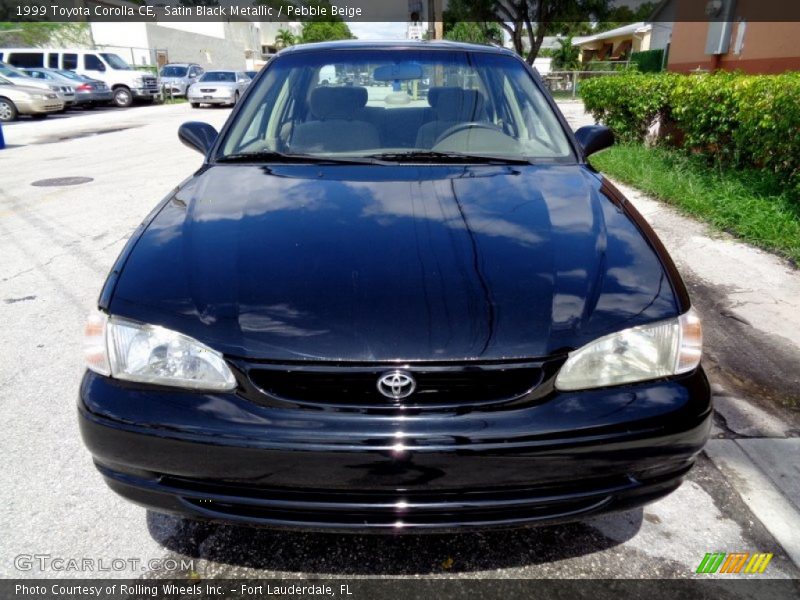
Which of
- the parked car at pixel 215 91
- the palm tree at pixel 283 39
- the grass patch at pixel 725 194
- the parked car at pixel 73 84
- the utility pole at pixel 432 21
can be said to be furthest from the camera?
the palm tree at pixel 283 39

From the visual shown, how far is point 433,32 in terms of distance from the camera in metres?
16.0

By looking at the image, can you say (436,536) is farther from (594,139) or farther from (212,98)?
(212,98)

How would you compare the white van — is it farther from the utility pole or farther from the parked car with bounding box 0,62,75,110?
the utility pole

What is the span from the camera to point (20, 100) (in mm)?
16984

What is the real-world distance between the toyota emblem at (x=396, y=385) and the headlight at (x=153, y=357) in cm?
41

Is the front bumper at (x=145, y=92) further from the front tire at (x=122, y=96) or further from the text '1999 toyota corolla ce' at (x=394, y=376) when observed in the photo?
the text '1999 toyota corolla ce' at (x=394, y=376)

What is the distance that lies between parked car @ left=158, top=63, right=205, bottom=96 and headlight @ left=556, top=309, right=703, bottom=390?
2992 cm

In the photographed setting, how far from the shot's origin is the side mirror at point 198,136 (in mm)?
3266

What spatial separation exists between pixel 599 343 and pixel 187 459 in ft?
3.81

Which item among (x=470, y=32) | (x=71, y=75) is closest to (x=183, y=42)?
(x=470, y=32)

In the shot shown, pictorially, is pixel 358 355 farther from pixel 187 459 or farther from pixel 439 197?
pixel 439 197

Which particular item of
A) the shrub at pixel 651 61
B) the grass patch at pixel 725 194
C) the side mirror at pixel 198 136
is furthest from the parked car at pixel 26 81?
the shrub at pixel 651 61

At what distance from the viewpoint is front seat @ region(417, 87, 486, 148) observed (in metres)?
3.06

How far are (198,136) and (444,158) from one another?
1325 mm
